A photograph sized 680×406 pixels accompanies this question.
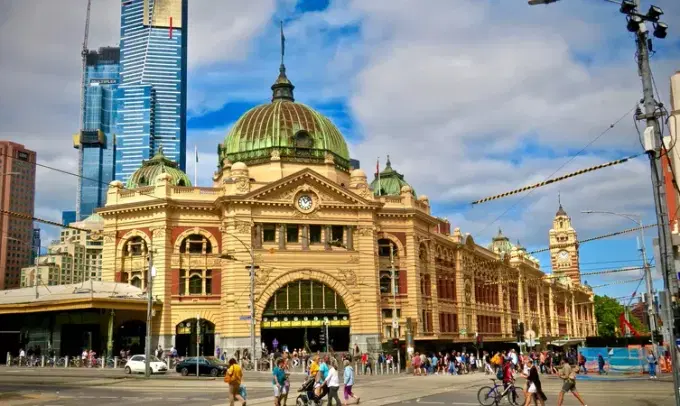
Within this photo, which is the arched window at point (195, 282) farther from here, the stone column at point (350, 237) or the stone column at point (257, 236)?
the stone column at point (350, 237)

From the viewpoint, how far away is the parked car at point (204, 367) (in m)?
45.9

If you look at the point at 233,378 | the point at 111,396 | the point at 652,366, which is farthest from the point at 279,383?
the point at 652,366

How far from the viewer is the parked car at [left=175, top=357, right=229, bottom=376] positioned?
151ft

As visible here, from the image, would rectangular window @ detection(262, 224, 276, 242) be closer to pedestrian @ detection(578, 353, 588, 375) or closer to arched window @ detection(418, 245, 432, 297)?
arched window @ detection(418, 245, 432, 297)

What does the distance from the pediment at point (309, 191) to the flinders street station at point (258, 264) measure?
11 centimetres

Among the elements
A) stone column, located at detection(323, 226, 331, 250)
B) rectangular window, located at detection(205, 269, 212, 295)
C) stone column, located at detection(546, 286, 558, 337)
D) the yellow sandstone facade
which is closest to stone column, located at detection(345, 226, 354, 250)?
the yellow sandstone facade

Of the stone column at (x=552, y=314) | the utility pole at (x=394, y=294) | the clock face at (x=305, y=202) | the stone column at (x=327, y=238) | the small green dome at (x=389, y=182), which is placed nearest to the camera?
the utility pole at (x=394, y=294)

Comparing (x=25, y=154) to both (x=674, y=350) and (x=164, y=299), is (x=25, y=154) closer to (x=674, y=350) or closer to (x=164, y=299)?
(x=164, y=299)

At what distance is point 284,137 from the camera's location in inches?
2847

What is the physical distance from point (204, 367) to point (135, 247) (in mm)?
23203

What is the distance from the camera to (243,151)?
73.1 metres

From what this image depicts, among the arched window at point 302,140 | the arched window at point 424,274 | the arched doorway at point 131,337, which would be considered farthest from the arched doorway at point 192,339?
the arched window at point 424,274

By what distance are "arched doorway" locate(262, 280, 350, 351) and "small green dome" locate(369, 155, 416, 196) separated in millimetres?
19602

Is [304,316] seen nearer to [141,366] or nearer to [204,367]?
[141,366]
